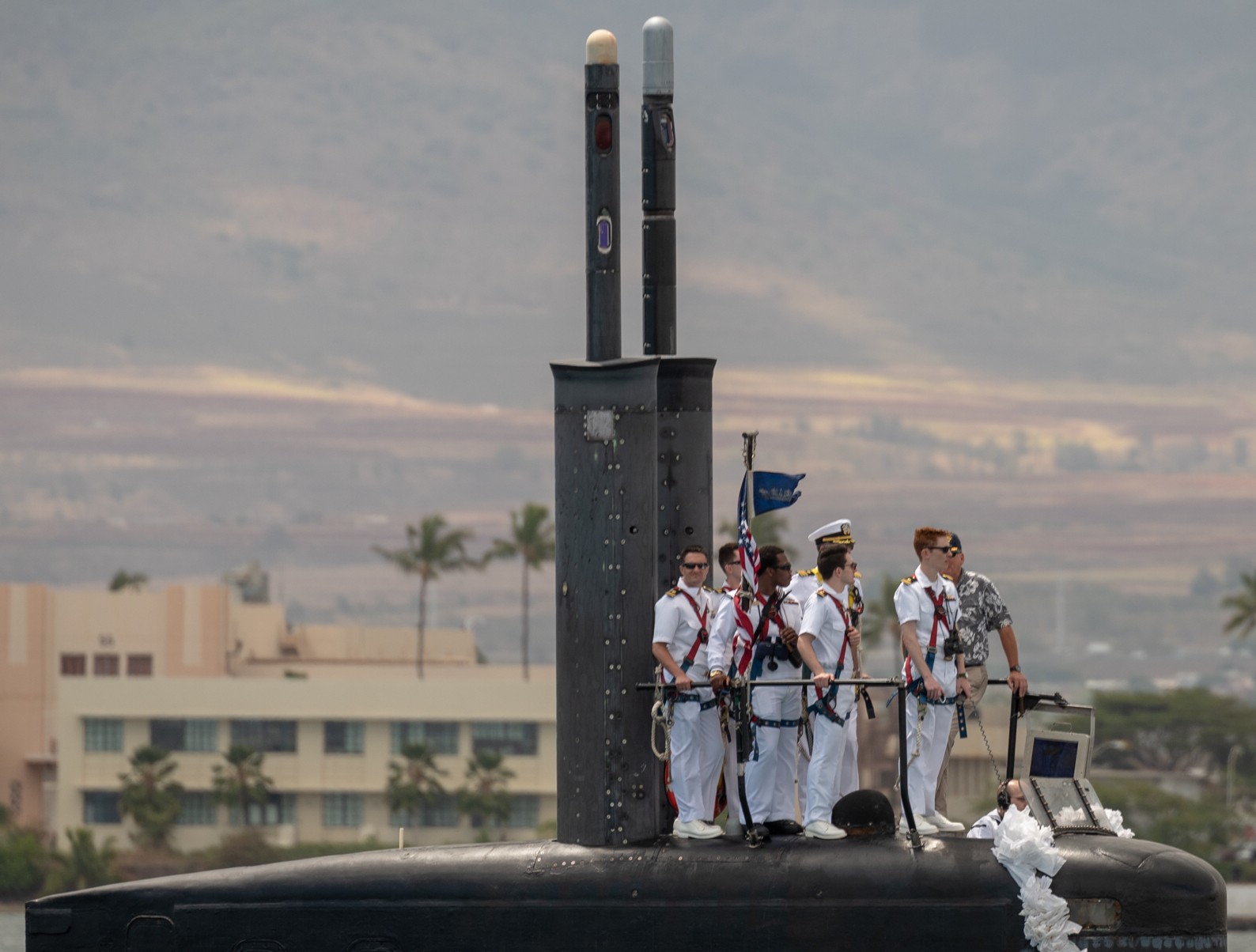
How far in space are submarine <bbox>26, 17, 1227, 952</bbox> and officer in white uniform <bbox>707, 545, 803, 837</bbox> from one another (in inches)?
24.4

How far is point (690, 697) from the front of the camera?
16781 mm

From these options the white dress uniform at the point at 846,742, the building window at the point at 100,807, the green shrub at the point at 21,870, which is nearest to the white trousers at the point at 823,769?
the white dress uniform at the point at 846,742

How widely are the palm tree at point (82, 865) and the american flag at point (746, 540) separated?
386ft

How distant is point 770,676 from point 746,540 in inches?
40.5

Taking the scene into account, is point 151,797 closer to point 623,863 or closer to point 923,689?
point 923,689

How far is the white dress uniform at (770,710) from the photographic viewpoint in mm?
16766

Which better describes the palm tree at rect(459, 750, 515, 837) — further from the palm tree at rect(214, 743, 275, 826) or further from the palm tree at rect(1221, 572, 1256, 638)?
the palm tree at rect(1221, 572, 1256, 638)

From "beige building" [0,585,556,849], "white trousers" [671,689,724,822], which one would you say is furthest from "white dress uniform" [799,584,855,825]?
"beige building" [0,585,556,849]

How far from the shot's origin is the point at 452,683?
144875 millimetres

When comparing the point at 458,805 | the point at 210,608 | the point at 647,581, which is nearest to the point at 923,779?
the point at 647,581

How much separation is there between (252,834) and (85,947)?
398 ft

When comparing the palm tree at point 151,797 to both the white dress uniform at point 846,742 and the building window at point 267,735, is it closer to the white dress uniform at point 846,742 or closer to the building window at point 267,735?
the building window at point 267,735

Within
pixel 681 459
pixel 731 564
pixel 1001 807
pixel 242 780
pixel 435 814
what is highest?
pixel 681 459

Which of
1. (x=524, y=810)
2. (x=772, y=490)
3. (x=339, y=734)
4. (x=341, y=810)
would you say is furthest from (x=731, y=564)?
(x=339, y=734)
